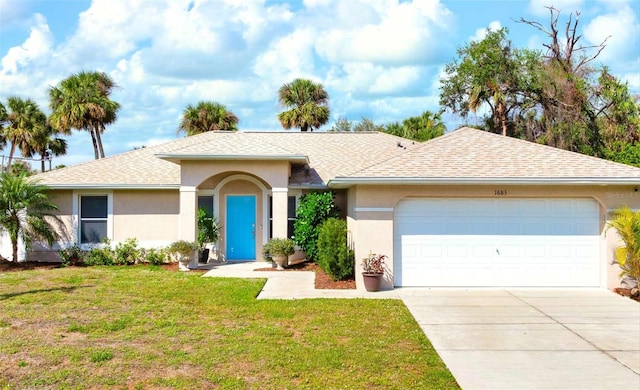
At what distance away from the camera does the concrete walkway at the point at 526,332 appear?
688 centimetres

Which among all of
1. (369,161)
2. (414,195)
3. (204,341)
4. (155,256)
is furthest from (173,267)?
(204,341)

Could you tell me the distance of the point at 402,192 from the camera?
1291cm

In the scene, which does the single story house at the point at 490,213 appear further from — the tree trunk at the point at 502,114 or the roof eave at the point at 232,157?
the tree trunk at the point at 502,114

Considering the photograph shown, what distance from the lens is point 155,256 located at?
1734cm

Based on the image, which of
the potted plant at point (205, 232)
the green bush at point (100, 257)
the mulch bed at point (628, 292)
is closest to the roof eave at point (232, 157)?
the potted plant at point (205, 232)

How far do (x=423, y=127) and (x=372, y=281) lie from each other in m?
23.9

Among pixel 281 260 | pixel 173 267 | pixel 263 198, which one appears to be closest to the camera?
pixel 281 260

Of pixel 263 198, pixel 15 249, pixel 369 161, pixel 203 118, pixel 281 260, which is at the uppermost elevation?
pixel 203 118

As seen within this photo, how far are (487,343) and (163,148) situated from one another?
610 inches

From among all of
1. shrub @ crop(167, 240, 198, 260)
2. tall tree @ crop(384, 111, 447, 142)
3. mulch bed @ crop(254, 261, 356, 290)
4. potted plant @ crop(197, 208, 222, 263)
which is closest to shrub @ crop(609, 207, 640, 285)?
mulch bed @ crop(254, 261, 356, 290)

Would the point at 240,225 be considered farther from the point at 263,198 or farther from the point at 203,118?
the point at 203,118

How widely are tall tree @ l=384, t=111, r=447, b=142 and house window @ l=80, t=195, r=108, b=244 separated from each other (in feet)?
67.6

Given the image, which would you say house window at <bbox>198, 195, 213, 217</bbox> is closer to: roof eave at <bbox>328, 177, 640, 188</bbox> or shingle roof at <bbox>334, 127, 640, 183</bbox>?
shingle roof at <bbox>334, 127, 640, 183</bbox>

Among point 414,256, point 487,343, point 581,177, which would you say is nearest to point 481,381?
point 487,343
